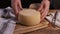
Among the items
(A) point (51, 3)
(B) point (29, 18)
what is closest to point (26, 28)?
(B) point (29, 18)

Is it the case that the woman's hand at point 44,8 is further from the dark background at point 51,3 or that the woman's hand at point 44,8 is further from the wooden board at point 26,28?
the dark background at point 51,3

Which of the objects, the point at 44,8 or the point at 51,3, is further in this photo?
the point at 51,3

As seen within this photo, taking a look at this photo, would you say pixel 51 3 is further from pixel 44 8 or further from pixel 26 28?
pixel 26 28

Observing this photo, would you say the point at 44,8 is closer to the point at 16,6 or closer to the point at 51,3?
the point at 16,6

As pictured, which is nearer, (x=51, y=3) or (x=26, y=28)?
(x=26, y=28)

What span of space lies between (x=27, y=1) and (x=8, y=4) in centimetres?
12

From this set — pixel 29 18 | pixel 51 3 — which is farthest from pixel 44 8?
pixel 51 3

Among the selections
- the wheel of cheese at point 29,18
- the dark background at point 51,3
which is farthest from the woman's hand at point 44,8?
the dark background at point 51,3

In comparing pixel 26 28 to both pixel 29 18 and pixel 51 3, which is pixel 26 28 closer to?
pixel 29 18

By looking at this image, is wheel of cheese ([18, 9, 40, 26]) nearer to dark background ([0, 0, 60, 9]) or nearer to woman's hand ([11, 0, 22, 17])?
woman's hand ([11, 0, 22, 17])

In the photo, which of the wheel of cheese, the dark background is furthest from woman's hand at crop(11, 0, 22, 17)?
the dark background

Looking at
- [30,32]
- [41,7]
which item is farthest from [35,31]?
[41,7]

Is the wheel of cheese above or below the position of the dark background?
below

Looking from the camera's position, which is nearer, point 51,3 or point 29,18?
point 29,18
